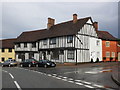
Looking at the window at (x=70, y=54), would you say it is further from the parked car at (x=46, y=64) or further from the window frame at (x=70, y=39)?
the parked car at (x=46, y=64)

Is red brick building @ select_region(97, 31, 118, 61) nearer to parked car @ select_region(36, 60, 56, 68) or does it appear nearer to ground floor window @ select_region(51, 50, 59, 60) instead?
ground floor window @ select_region(51, 50, 59, 60)

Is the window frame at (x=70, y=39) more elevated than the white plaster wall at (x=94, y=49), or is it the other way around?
the window frame at (x=70, y=39)

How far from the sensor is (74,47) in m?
27.3

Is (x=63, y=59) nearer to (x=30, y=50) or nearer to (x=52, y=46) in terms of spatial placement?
(x=52, y=46)

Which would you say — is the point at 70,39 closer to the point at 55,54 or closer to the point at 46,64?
the point at 55,54

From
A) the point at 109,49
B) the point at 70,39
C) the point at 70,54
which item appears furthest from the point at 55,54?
the point at 109,49

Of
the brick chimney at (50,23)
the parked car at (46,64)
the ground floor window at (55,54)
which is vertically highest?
the brick chimney at (50,23)

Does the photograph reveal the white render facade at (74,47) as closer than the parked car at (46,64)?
No

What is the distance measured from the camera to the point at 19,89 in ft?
25.7

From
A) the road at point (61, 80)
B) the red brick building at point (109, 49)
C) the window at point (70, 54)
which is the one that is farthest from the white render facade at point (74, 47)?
the road at point (61, 80)

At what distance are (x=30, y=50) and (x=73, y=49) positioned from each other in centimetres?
1539

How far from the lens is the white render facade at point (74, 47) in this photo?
2778 cm

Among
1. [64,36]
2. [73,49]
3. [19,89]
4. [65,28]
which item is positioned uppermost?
[65,28]

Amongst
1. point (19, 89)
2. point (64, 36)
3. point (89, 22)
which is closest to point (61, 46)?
point (64, 36)
